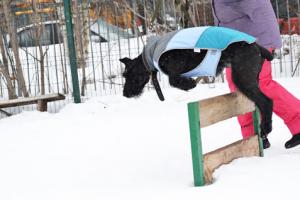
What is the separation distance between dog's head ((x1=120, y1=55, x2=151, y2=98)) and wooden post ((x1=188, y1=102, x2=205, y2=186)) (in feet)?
1.79

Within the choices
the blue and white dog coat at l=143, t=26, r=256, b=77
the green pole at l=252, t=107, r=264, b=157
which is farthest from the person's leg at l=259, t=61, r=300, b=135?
the blue and white dog coat at l=143, t=26, r=256, b=77

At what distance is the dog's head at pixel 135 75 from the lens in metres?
Result: 3.50

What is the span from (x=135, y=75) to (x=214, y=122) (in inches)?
24.7

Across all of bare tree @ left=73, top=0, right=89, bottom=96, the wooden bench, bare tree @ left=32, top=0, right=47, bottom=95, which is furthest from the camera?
bare tree @ left=73, top=0, right=89, bottom=96

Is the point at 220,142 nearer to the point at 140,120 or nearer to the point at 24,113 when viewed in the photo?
the point at 140,120

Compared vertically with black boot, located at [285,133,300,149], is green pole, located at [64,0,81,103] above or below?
above

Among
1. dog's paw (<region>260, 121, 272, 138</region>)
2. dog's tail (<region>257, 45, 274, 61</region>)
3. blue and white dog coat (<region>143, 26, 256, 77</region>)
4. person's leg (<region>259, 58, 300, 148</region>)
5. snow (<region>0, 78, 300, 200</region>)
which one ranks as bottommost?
snow (<region>0, 78, 300, 200</region>)

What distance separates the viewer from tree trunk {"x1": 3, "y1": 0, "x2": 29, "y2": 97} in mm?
7341

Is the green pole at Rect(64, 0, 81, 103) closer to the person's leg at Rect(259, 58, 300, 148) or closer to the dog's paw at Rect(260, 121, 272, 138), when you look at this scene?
the person's leg at Rect(259, 58, 300, 148)

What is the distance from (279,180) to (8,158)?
262cm

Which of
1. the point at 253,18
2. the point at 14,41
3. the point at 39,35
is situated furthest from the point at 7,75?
the point at 253,18

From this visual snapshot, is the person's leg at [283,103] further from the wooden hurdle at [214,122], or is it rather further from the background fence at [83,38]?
the background fence at [83,38]

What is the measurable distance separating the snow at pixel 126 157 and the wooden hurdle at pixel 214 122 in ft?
0.22

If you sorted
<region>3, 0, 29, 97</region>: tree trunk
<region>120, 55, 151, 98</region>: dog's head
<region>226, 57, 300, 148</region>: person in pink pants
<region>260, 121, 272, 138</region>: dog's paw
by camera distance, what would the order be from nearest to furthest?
1. <region>120, 55, 151, 98</region>: dog's head
2. <region>260, 121, 272, 138</region>: dog's paw
3. <region>226, 57, 300, 148</region>: person in pink pants
4. <region>3, 0, 29, 97</region>: tree trunk
